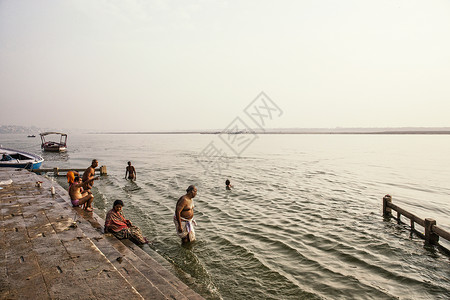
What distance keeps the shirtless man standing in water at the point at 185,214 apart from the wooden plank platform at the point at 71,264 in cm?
174

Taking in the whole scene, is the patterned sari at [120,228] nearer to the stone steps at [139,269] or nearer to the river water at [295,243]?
the stone steps at [139,269]

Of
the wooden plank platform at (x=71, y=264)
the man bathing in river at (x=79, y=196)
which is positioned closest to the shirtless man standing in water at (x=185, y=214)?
the wooden plank platform at (x=71, y=264)

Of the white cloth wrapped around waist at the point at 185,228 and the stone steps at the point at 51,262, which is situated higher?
the stone steps at the point at 51,262

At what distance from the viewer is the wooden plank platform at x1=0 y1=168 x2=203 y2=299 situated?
185 inches

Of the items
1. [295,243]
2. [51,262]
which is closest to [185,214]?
[51,262]

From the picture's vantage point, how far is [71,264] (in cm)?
560

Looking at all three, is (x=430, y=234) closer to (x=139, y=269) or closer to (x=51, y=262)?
(x=139, y=269)

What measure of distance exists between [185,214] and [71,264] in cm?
380

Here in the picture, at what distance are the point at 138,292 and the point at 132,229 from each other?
163 inches

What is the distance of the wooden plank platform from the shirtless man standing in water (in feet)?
5.70

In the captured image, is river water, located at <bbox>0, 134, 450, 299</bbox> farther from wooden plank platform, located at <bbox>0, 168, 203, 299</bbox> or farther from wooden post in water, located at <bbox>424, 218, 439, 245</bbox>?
wooden plank platform, located at <bbox>0, 168, 203, 299</bbox>

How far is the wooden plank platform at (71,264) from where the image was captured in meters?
4.69

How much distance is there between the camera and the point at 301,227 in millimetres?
12039

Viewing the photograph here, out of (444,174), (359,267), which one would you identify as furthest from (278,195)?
(444,174)
